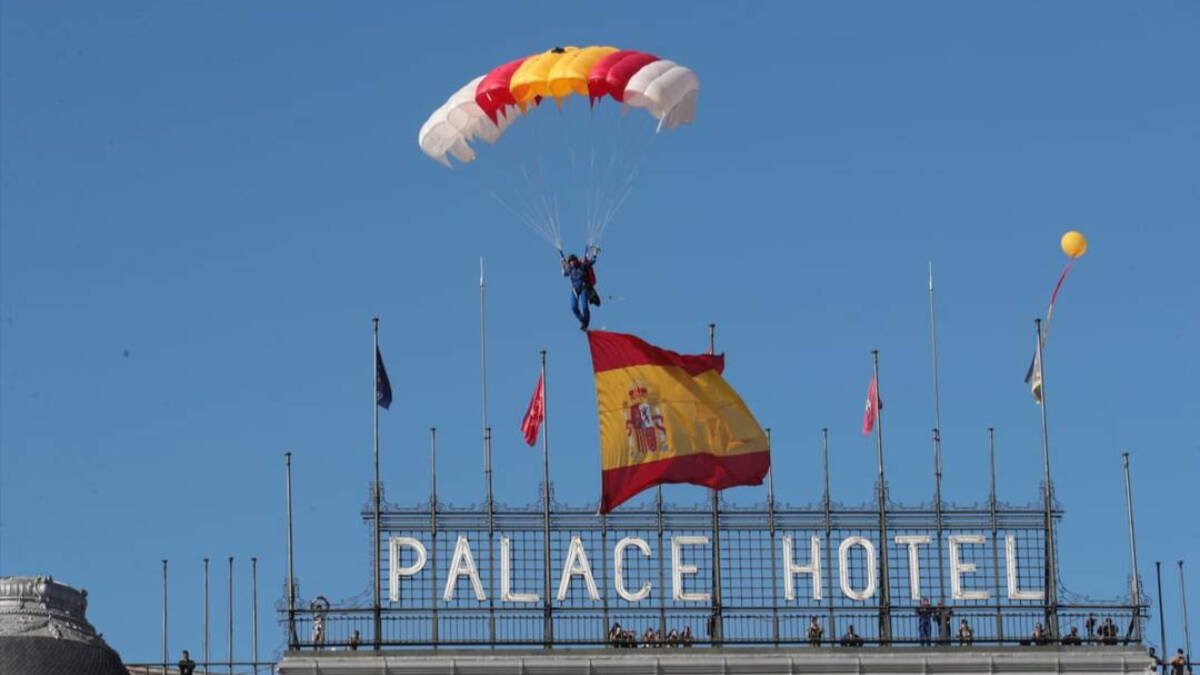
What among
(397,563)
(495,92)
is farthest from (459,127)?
(397,563)

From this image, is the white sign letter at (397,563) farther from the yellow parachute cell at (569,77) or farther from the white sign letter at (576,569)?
the yellow parachute cell at (569,77)

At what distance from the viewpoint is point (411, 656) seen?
9388 cm

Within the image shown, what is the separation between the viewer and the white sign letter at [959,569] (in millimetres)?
96875

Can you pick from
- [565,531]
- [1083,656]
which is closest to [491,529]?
[565,531]

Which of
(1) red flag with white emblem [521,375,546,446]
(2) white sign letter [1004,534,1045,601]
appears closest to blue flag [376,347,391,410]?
(1) red flag with white emblem [521,375,546,446]

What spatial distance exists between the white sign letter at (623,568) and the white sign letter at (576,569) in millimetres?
631

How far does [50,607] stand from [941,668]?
25.8 m

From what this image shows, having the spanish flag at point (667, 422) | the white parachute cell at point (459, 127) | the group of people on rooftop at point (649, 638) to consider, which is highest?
the white parachute cell at point (459, 127)

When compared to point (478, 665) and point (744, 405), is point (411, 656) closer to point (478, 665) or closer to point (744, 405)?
point (478, 665)

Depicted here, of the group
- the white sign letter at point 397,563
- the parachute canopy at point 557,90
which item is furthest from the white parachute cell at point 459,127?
the white sign letter at point 397,563

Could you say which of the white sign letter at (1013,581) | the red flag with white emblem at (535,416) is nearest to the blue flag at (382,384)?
the red flag with white emblem at (535,416)

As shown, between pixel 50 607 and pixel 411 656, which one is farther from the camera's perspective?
pixel 411 656

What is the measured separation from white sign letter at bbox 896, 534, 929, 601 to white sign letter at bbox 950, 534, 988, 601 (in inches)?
30.5

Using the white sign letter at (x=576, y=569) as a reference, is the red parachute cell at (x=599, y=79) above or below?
above
